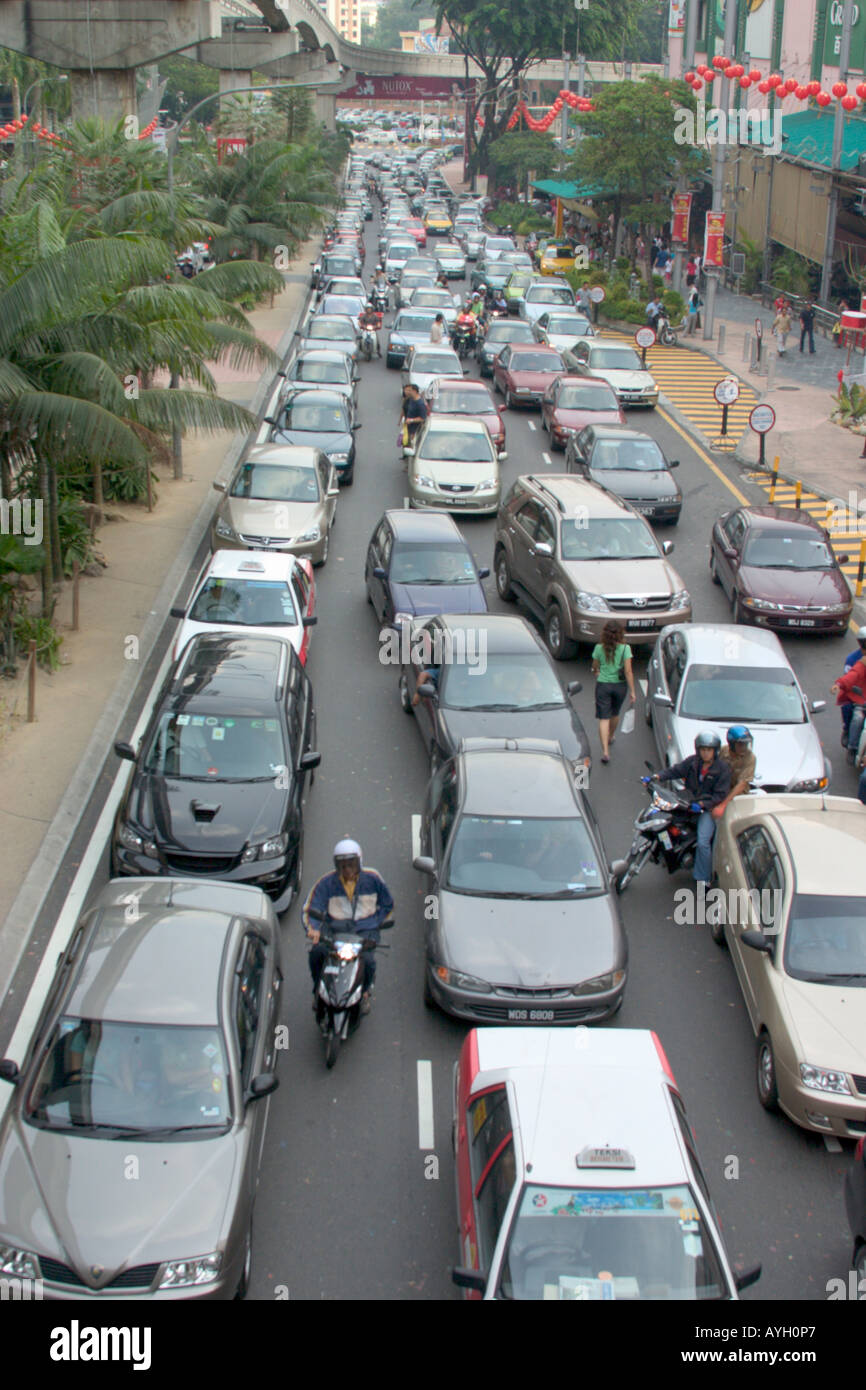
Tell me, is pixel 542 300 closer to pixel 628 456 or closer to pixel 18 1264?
pixel 628 456

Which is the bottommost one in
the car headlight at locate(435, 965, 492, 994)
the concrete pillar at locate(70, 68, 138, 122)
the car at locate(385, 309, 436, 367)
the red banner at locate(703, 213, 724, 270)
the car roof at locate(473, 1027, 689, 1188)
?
the car headlight at locate(435, 965, 492, 994)

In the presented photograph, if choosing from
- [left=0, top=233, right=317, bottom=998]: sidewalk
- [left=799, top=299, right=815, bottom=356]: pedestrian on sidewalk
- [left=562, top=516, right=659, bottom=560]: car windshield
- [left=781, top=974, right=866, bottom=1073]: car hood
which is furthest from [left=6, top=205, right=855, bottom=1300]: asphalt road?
[left=799, top=299, right=815, bottom=356]: pedestrian on sidewalk

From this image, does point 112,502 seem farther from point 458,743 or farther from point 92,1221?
point 92,1221

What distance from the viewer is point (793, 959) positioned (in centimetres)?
909

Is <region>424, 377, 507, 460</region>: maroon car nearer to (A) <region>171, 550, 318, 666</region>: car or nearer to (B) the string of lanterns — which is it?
(A) <region>171, 550, 318, 666</region>: car

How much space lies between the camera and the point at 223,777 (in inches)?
442

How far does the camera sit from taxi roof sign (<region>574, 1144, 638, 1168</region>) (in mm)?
6652

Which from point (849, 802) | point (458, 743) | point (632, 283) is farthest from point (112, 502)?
point (632, 283)

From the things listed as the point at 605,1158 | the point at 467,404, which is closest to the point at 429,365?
the point at 467,404

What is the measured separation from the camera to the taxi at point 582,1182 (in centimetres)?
625

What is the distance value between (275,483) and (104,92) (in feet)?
39.0

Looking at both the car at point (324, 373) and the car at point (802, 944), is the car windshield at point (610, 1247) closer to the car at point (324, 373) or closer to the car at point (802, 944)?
the car at point (802, 944)

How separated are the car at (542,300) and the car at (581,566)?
22.7m

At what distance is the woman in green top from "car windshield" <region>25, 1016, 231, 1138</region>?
6915 mm
